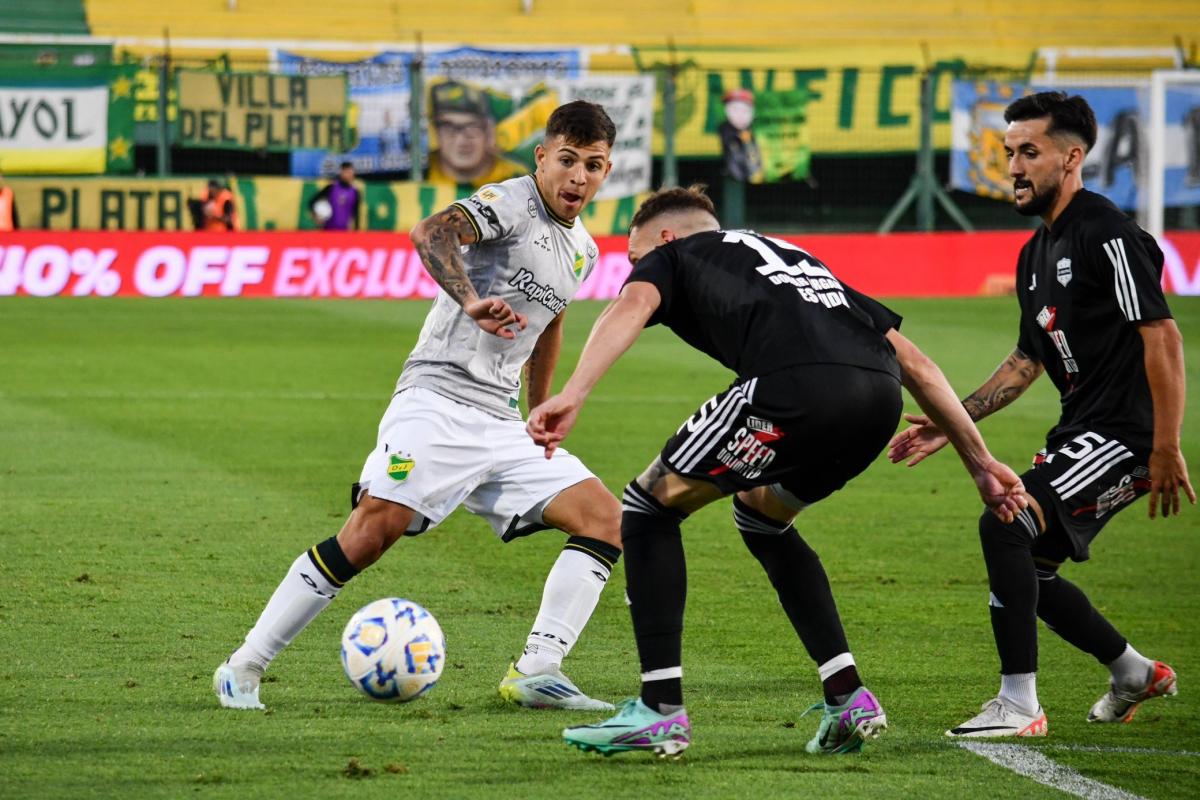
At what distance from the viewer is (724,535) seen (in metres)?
9.44

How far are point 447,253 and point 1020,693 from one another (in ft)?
7.58

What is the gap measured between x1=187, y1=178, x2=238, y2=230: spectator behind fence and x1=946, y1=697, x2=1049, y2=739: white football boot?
2007 centimetres

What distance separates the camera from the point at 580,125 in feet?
19.0

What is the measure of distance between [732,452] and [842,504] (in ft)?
18.7

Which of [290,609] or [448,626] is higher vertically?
[290,609]

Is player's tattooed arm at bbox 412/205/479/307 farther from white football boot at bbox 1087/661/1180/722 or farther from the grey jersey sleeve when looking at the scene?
white football boot at bbox 1087/661/1180/722

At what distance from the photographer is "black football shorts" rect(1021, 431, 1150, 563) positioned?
549cm

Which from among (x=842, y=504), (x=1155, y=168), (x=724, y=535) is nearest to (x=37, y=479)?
(x=724, y=535)

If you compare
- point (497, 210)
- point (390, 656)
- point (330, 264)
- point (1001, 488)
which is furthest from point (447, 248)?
point (330, 264)

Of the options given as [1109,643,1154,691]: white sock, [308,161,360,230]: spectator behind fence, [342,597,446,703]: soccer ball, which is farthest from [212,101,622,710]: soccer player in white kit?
[308,161,360,230]: spectator behind fence

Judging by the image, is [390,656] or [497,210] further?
[497,210]

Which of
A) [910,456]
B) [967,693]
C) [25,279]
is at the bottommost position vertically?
[25,279]

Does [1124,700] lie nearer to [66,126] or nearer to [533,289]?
[533,289]

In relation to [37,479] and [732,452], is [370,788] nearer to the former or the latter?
[732,452]
